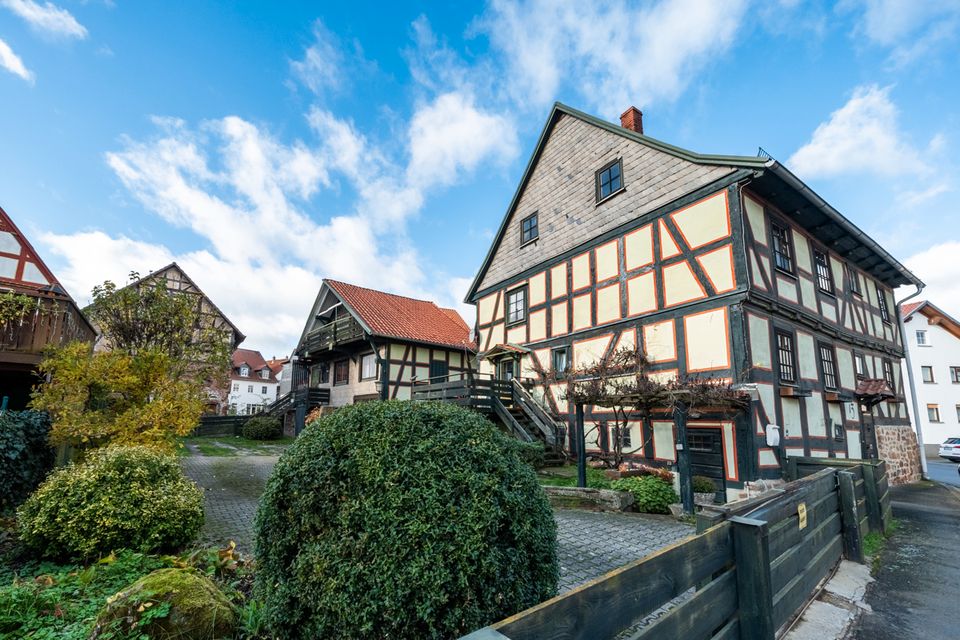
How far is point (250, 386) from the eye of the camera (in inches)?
1975

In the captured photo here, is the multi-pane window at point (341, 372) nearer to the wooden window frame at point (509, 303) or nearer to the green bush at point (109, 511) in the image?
the wooden window frame at point (509, 303)

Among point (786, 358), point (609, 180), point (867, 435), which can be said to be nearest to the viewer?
point (786, 358)

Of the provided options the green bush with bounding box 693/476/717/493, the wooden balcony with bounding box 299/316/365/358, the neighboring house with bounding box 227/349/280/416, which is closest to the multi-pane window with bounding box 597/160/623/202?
the green bush with bounding box 693/476/717/493

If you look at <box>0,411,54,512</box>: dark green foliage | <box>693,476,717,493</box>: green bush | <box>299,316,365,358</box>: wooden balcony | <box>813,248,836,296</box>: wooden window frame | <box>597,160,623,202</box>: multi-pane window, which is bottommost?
<box>693,476,717,493</box>: green bush

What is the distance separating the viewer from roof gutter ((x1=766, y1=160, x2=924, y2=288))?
33.3ft

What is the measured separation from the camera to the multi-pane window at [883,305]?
645 inches

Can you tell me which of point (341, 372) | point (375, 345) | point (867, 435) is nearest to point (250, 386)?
point (341, 372)

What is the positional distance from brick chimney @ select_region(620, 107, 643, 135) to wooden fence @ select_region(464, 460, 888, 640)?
494 inches

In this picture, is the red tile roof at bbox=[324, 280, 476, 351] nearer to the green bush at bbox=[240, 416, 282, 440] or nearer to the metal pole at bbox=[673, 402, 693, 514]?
the green bush at bbox=[240, 416, 282, 440]

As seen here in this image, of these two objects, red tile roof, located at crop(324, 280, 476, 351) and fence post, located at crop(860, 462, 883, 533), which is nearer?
fence post, located at crop(860, 462, 883, 533)

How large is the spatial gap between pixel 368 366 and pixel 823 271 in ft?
60.5

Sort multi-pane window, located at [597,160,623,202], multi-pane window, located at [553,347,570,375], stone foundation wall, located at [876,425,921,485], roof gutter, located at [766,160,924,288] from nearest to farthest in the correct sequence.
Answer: roof gutter, located at [766,160,924,288] < multi-pane window, located at [597,160,623,202] < multi-pane window, located at [553,347,570,375] < stone foundation wall, located at [876,425,921,485]

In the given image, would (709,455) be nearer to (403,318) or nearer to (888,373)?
(888,373)

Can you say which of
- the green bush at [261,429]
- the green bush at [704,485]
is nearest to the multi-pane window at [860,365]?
the green bush at [704,485]
